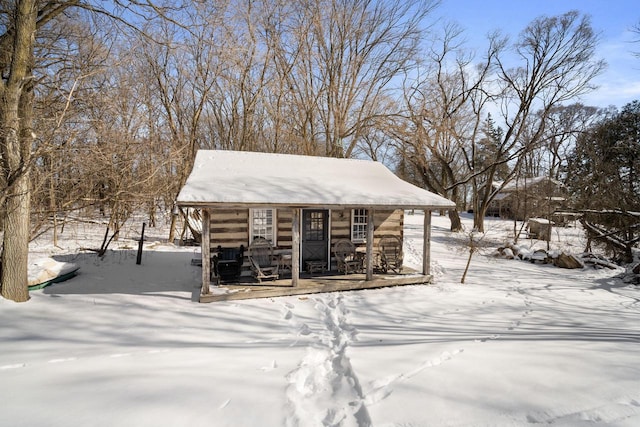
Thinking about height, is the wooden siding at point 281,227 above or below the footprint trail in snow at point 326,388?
above

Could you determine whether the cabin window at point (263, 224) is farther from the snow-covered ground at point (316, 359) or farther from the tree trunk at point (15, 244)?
the tree trunk at point (15, 244)

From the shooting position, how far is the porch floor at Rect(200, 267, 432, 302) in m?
8.32

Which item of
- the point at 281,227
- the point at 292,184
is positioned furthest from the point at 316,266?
the point at 292,184

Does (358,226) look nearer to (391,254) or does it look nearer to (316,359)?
(391,254)

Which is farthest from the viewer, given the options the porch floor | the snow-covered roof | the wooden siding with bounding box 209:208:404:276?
the wooden siding with bounding box 209:208:404:276

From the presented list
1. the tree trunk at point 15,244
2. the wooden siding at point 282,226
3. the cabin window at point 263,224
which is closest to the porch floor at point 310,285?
the wooden siding at point 282,226

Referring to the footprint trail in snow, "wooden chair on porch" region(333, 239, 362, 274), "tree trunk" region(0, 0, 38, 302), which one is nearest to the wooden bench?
"wooden chair on porch" region(333, 239, 362, 274)

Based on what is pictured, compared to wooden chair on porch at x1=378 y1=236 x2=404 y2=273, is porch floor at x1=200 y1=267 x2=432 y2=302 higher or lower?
lower

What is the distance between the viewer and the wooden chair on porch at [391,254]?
10.8 metres

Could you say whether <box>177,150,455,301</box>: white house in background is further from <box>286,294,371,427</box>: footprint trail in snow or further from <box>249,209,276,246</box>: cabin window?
<box>286,294,371,427</box>: footprint trail in snow

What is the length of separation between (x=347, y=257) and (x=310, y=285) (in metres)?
2.55

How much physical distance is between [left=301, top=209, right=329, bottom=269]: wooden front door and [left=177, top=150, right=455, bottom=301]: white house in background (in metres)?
0.03

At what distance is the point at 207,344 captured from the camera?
542 cm

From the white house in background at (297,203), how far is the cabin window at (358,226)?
0.12 feet
